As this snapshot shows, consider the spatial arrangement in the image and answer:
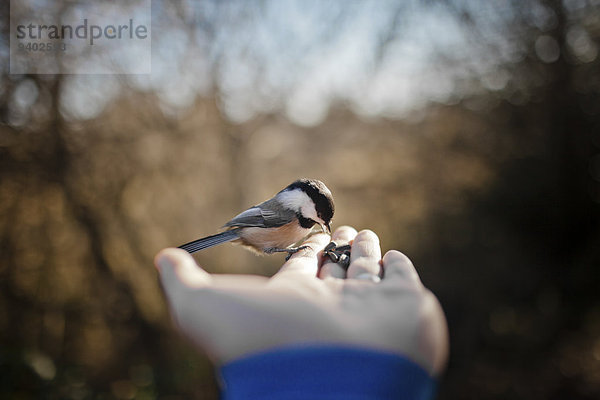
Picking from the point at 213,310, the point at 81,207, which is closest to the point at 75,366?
the point at 81,207

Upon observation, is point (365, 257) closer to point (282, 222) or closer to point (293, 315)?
point (293, 315)

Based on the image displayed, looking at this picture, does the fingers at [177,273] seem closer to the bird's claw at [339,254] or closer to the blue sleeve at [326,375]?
the blue sleeve at [326,375]

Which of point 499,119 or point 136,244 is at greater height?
point 499,119

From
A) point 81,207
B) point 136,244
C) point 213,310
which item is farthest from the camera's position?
point 136,244

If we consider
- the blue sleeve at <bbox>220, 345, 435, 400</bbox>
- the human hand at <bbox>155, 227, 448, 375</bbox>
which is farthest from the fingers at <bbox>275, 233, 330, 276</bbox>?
the blue sleeve at <bbox>220, 345, 435, 400</bbox>

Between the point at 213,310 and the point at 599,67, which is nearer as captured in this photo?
the point at 213,310

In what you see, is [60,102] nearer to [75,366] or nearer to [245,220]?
[245,220]

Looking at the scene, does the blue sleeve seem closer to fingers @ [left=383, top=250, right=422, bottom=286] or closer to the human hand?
the human hand
